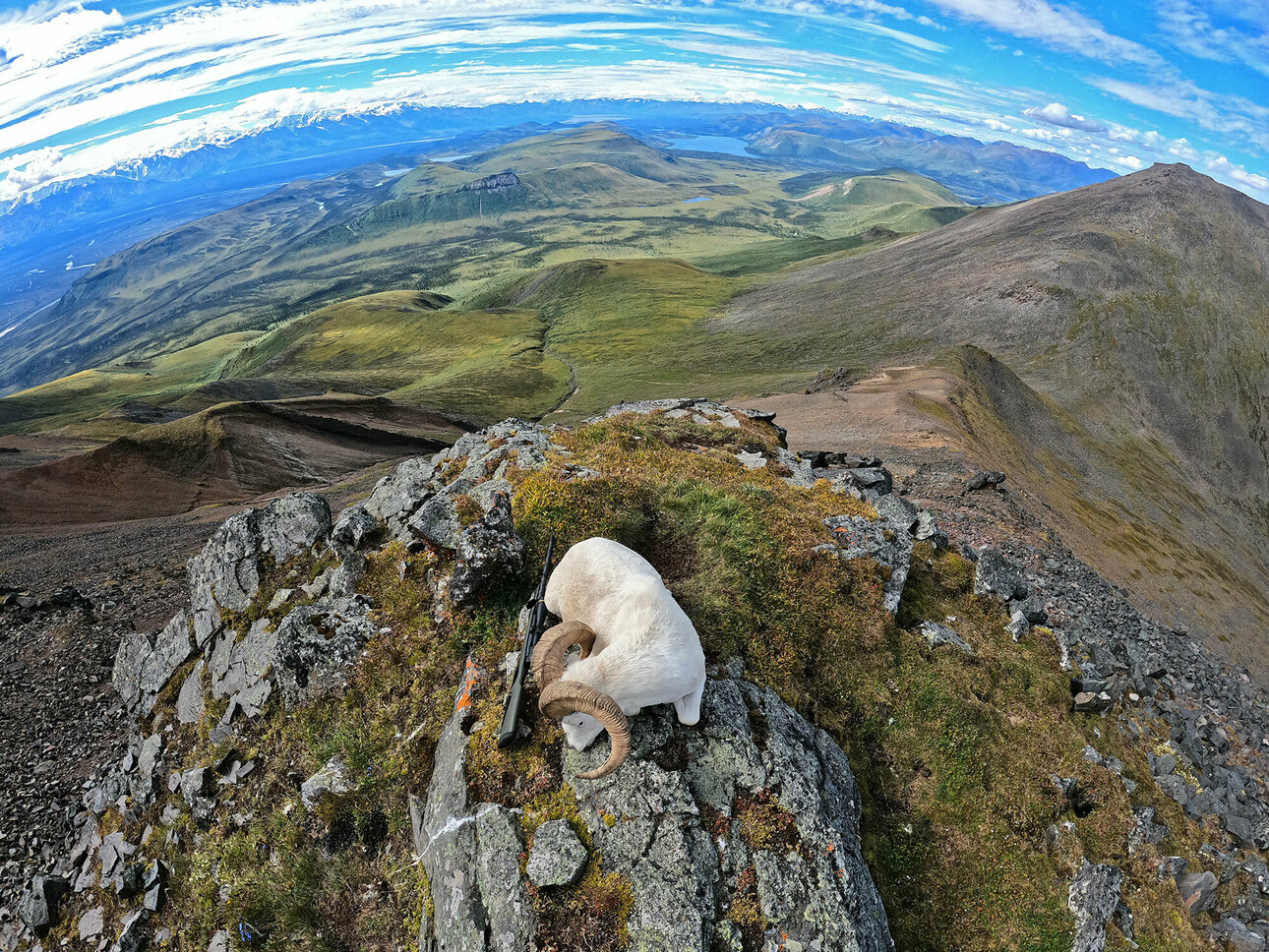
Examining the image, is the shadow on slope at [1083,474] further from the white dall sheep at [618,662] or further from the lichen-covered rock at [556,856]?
the lichen-covered rock at [556,856]

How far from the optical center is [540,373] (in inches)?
4301

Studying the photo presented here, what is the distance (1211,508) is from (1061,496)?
4088cm

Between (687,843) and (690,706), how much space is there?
191cm

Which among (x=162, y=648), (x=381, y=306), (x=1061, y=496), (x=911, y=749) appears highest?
(x=911, y=749)

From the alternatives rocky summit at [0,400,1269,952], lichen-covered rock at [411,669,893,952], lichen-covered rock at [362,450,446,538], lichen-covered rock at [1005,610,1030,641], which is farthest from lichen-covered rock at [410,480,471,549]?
lichen-covered rock at [1005,610,1030,641]

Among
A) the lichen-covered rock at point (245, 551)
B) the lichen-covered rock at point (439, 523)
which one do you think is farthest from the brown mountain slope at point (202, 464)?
the lichen-covered rock at point (439, 523)

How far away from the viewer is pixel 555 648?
29.1ft

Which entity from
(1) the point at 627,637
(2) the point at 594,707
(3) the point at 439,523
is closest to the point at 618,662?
(1) the point at 627,637

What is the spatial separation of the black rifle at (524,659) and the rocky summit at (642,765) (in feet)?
1.00

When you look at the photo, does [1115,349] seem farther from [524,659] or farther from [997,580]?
[524,659]

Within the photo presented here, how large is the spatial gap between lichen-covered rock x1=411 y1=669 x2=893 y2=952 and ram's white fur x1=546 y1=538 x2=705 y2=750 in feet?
2.21

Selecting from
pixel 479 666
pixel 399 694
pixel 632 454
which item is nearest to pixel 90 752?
pixel 399 694

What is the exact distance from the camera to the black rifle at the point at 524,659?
8.95m

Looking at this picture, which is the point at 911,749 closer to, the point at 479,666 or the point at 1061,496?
the point at 479,666
